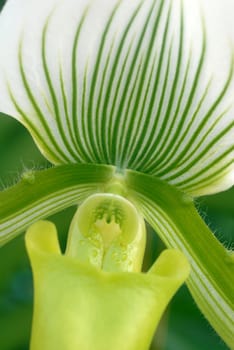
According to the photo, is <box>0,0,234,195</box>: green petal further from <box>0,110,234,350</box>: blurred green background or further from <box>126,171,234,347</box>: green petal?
<box>0,110,234,350</box>: blurred green background

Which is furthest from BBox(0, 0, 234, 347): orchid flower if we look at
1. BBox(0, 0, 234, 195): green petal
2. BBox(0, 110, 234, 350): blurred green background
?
BBox(0, 110, 234, 350): blurred green background

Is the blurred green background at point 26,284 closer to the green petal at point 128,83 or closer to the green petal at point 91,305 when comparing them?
the green petal at point 128,83

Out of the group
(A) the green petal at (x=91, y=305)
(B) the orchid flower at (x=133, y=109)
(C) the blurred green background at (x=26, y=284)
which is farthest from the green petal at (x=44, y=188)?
(C) the blurred green background at (x=26, y=284)

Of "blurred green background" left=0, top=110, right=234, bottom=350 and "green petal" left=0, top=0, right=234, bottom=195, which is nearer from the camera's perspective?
"green petal" left=0, top=0, right=234, bottom=195

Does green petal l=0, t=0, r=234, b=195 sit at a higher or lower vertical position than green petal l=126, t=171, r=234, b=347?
higher

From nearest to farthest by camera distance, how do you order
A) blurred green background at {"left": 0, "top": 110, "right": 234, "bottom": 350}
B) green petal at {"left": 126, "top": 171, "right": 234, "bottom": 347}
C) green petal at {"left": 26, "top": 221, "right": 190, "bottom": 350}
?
green petal at {"left": 26, "top": 221, "right": 190, "bottom": 350}
green petal at {"left": 126, "top": 171, "right": 234, "bottom": 347}
blurred green background at {"left": 0, "top": 110, "right": 234, "bottom": 350}

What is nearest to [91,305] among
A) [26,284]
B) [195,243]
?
[195,243]

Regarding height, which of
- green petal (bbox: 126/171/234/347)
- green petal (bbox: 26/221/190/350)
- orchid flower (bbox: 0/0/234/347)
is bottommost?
green petal (bbox: 26/221/190/350)

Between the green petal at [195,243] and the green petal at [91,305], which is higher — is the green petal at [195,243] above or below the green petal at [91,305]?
above
